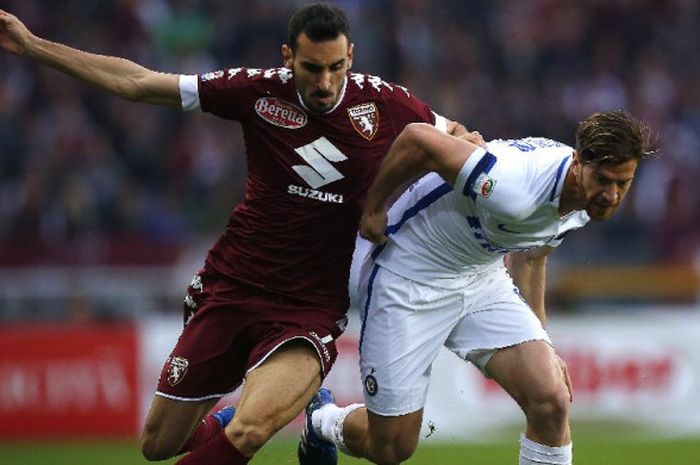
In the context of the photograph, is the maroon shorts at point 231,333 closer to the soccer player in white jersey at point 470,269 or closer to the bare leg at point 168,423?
the bare leg at point 168,423

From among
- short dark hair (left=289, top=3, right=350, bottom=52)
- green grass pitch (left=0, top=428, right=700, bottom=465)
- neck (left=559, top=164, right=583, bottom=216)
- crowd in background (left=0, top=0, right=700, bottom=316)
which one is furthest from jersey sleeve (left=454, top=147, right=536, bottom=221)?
crowd in background (left=0, top=0, right=700, bottom=316)

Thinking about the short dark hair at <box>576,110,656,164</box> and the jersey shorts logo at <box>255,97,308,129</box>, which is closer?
the short dark hair at <box>576,110,656,164</box>

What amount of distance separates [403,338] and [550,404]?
0.78 m

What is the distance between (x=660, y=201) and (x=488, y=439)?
13.6 feet

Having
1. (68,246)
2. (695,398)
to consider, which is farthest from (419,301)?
(68,246)

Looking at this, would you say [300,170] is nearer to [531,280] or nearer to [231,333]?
[231,333]

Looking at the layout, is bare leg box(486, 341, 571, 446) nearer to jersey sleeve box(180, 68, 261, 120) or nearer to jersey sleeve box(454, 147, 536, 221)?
jersey sleeve box(454, 147, 536, 221)

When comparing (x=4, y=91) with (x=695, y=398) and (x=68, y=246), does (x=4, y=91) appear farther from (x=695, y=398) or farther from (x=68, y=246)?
(x=695, y=398)

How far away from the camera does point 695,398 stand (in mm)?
11539

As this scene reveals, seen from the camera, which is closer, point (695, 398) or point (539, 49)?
point (695, 398)

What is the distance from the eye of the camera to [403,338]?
21.7 feet

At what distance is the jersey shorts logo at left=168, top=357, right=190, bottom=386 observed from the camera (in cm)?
658

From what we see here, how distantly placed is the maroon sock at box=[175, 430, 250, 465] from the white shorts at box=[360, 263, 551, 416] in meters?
0.95

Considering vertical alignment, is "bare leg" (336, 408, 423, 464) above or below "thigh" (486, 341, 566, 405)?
below
